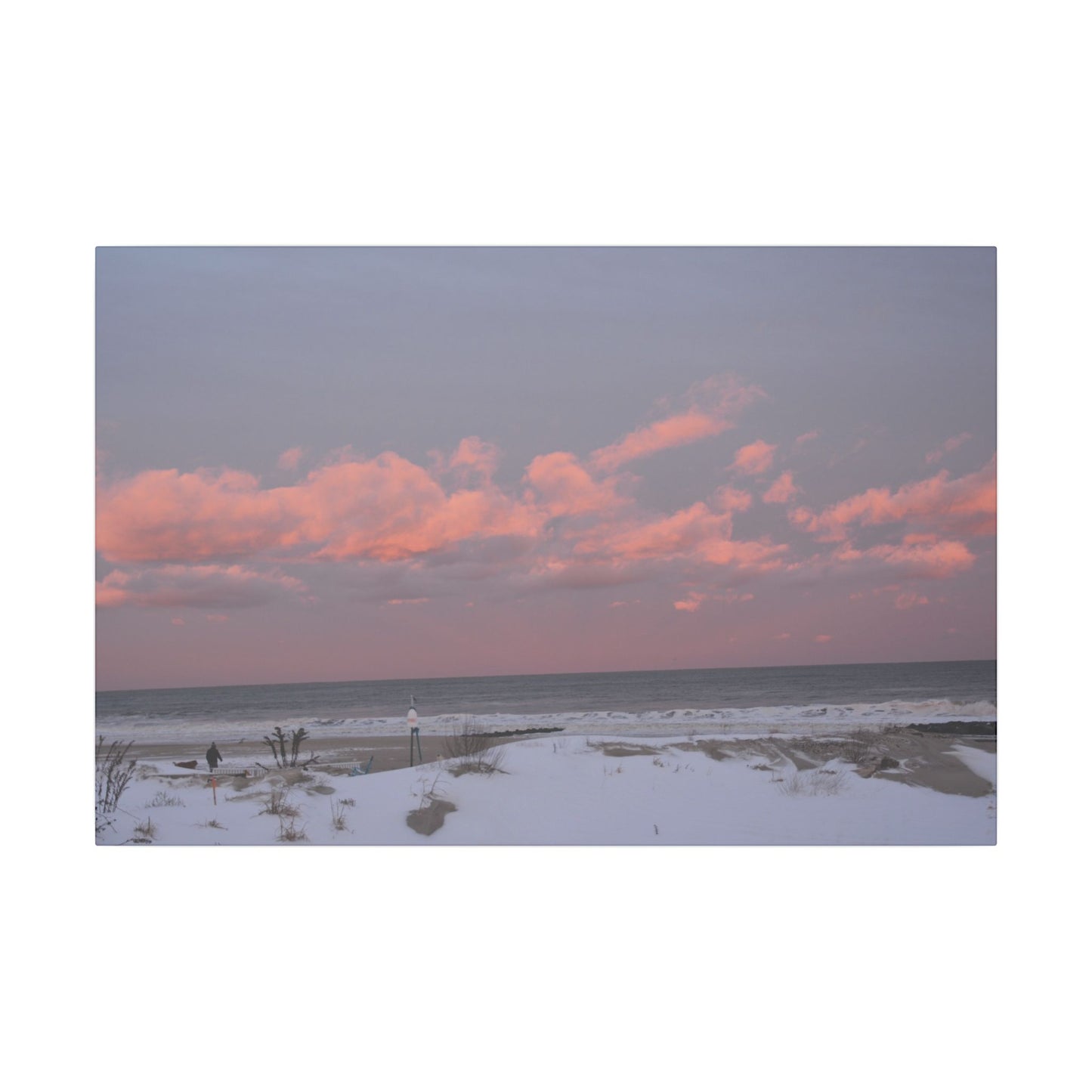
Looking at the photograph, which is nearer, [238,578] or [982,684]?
[982,684]

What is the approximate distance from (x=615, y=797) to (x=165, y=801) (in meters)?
3.42

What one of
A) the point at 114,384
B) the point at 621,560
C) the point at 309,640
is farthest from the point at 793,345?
the point at 114,384

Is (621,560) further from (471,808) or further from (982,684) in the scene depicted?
(982,684)

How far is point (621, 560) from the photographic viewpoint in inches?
288

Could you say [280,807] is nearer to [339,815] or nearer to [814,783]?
[339,815]

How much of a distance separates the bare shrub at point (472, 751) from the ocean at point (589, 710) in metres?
0.15

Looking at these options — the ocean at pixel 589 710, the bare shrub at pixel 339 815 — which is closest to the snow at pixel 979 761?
the ocean at pixel 589 710

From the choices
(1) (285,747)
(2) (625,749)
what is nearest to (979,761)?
(2) (625,749)

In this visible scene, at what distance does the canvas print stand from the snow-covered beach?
2cm

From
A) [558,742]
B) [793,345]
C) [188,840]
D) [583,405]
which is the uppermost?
[793,345]

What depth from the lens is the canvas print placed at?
21.5 feet

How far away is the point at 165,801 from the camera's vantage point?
261 inches

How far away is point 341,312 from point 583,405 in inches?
80.6

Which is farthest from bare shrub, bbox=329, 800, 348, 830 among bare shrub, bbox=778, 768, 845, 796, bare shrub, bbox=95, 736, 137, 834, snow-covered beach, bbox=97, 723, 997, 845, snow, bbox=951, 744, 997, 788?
snow, bbox=951, 744, 997, 788
